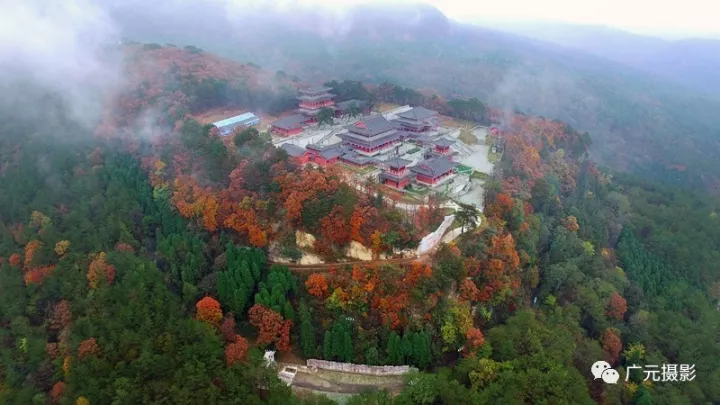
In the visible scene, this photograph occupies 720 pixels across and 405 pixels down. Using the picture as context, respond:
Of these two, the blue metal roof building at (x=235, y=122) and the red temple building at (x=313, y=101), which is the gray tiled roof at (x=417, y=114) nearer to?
the red temple building at (x=313, y=101)

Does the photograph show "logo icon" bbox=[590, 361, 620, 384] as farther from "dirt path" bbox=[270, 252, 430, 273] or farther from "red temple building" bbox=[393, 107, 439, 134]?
"red temple building" bbox=[393, 107, 439, 134]

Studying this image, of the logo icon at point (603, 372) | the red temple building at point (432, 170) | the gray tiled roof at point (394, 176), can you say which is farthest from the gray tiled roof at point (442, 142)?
the logo icon at point (603, 372)

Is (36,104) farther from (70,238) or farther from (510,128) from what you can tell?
(510,128)

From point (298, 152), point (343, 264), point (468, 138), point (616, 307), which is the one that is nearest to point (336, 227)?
point (343, 264)

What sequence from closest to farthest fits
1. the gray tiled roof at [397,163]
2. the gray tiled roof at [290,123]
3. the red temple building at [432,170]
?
the gray tiled roof at [397,163] < the red temple building at [432,170] < the gray tiled roof at [290,123]

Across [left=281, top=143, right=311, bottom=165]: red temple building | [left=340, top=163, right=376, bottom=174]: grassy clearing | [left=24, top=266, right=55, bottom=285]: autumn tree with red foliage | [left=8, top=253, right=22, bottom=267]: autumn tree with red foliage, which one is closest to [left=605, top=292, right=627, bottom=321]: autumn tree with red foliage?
[left=340, top=163, right=376, bottom=174]: grassy clearing

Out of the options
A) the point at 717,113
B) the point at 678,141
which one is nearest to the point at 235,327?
the point at 678,141

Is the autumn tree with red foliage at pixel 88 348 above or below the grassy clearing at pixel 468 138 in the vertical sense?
below

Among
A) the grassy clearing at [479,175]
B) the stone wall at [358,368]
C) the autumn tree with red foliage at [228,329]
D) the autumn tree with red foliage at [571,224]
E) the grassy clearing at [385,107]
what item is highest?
the grassy clearing at [385,107]
